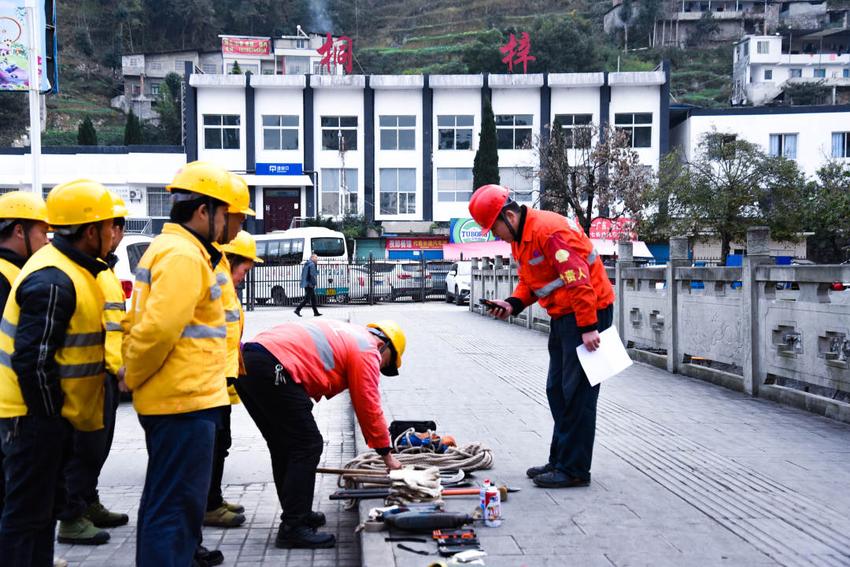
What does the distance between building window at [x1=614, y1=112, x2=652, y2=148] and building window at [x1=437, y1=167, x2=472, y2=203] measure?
927cm

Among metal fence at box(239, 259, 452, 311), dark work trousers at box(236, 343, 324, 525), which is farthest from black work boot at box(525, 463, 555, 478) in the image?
metal fence at box(239, 259, 452, 311)

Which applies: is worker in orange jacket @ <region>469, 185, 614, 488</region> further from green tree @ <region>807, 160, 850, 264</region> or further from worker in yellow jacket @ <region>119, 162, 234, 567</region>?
green tree @ <region>807, 160, 850, 264</region>

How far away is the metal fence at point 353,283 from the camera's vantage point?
31.4 metres

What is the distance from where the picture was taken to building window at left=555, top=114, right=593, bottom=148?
39.8 m

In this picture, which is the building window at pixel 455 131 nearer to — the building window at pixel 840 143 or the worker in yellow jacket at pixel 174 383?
the building window at pixel 840 143

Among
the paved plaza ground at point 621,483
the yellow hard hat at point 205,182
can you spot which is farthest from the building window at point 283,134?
the yellow hard hat at point 205,182

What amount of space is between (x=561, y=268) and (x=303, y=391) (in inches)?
69.8

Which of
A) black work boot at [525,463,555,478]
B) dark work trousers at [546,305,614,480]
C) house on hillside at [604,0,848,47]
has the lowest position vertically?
black work boot at [525,463,555,478]

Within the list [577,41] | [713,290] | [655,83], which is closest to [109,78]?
[577,41]

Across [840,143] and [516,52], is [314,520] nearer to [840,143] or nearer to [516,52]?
[840,143]

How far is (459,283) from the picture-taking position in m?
31.4

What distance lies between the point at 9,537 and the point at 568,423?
127 inches

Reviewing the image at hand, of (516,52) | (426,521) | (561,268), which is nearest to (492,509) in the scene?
(426,521)

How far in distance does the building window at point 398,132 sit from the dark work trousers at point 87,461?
44.9 metres
